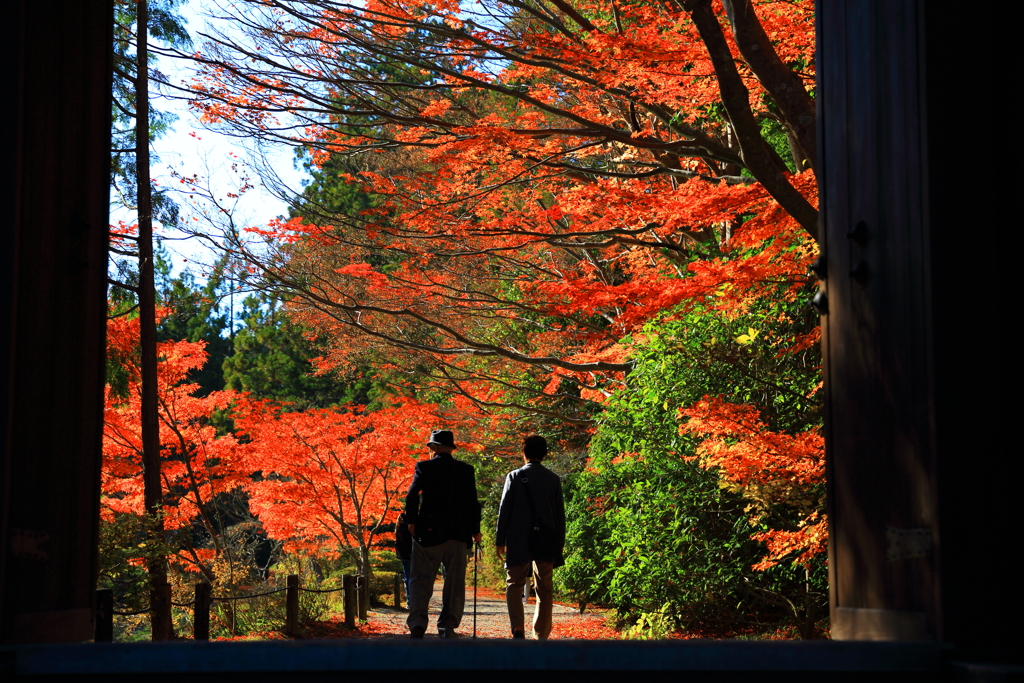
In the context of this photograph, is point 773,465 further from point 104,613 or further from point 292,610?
point 292,610

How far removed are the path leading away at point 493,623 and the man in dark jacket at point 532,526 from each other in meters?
3.52

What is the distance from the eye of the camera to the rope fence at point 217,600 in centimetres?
601

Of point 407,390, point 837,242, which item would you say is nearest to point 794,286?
point 837,242

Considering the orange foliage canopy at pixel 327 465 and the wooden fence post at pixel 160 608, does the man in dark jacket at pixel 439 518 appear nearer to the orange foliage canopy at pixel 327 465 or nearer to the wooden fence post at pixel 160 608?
the wooden fence post at pixel 160 608

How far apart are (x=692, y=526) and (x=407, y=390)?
13726 millimetres

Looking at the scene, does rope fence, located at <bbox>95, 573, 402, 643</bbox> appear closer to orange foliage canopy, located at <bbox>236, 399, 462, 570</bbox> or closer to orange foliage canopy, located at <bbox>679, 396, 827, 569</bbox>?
orange foliage canopy, located at <bbox>236, 399, 462, 570</bbox>

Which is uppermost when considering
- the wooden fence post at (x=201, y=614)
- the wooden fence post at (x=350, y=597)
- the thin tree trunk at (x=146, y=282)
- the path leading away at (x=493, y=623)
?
the thin tree trunk at (x=146, y=282)

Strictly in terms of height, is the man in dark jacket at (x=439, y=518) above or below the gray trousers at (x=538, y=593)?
above

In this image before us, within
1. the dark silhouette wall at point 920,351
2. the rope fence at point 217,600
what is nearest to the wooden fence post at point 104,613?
the rope fence at point 217,600

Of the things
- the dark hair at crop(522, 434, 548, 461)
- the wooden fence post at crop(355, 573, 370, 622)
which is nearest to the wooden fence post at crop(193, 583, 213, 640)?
the wooden fence post at crop(355, 573, 370, 622)

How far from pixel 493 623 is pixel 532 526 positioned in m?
6.54

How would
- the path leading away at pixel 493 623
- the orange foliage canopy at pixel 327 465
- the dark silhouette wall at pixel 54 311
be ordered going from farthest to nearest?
the orange foliage canopy at pixel 327 465 → the path leading away at pixel 493 623 → the dark silhouette wall at pixel 54 311

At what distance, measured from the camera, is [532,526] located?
243 inches

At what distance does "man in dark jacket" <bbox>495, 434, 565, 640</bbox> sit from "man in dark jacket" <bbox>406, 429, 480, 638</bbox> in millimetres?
252
